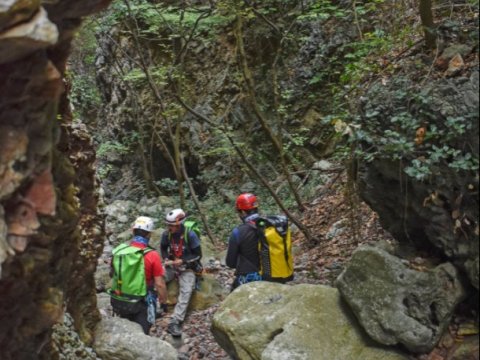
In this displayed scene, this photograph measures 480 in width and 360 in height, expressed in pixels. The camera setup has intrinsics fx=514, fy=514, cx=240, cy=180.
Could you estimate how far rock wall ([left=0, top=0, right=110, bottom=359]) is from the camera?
3.62 metres

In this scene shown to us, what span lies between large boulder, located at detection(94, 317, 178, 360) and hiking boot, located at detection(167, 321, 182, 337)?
1.07m

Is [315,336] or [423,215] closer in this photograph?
[423,215]

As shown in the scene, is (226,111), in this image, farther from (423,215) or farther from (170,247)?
(423,215)

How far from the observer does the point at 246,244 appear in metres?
7.63

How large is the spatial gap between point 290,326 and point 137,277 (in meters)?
2.29

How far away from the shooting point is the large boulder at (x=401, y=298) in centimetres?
518

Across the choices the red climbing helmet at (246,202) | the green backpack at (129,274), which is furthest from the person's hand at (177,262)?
the red climbing helmet at (246,202)

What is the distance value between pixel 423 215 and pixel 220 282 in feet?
19.4

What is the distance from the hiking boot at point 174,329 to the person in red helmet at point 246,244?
4.70ft

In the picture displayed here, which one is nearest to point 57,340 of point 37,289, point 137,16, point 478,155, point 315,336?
point 37,289

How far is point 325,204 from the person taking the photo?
42.8 feet

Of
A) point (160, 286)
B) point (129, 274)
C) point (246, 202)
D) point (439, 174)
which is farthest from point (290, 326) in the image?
point (439, 174)

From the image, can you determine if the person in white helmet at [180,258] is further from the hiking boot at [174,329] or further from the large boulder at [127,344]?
the large boulder at [127,344]

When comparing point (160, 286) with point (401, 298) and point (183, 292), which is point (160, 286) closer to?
point (183, 292)
